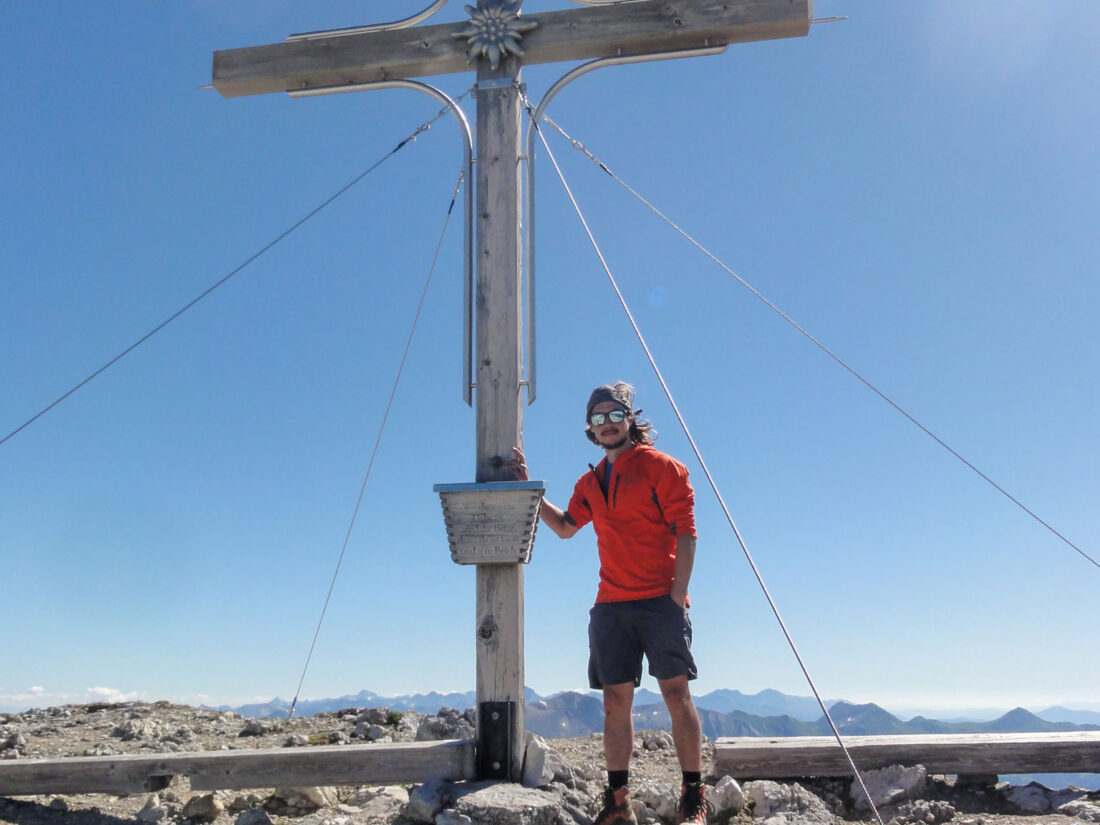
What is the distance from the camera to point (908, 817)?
4309 millimetres

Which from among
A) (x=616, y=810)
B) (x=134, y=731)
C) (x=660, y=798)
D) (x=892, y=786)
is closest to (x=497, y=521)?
(x=616, y=810)

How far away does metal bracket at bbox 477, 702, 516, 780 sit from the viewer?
14.3 feet

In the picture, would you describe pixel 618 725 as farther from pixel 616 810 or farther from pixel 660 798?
pixel 660 798

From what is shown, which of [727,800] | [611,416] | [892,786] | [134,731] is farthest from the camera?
[134,731]

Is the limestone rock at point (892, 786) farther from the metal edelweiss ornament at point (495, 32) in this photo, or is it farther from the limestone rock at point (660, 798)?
the metal edelweiss ornament at point (495, 32)

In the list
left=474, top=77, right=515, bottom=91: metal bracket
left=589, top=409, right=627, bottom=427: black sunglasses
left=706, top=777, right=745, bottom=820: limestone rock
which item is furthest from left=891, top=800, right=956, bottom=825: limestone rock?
left=474, top=77, right=515, bottom=91: metal bracket

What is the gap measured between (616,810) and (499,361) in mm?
2513

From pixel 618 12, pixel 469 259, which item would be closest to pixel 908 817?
pixel 469 259

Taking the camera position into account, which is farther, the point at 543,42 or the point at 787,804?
the point at 543,42

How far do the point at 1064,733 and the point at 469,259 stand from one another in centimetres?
472

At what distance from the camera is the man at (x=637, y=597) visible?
4027 mm

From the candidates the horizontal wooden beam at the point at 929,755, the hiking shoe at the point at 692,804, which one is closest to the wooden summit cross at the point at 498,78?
the hiking shoe at the point at 692,804

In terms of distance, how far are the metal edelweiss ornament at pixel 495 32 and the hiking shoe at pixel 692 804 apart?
4496 mm

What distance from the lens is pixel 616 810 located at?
3979 mm
